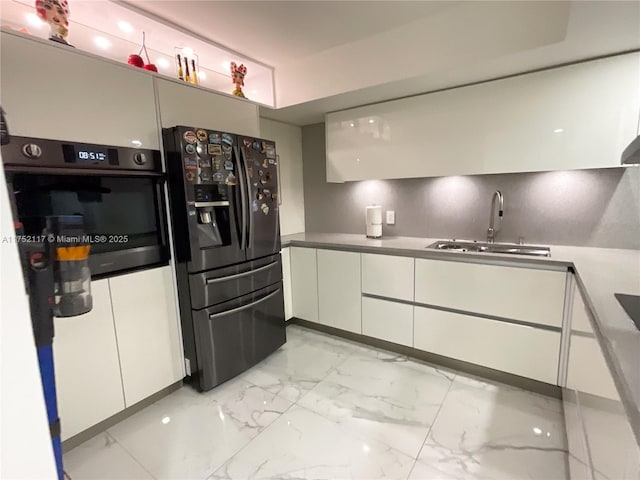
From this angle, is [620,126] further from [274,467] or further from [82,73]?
[82,73]

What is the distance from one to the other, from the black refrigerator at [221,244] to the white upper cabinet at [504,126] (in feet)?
3.01

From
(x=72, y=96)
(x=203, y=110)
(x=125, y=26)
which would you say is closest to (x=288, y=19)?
(x=203, y=110)

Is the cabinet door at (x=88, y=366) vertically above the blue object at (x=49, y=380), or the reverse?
the blue object at (x=49, y=380)

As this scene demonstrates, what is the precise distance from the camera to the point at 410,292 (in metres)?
2.32

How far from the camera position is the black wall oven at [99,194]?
4.55ft

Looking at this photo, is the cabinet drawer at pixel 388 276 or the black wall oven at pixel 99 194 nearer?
the black wall oven at pixel 99 194

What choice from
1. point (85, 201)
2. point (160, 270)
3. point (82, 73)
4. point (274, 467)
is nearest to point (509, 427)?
point (274, 467)

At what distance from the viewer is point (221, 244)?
2070mm

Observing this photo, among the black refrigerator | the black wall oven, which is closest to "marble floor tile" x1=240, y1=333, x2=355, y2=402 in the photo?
the black refrigerator

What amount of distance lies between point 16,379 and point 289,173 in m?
Result: 2.96

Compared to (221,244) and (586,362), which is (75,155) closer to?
(221,244)

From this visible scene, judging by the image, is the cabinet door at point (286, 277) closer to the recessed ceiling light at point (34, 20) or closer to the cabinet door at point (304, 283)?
the cabinet door at point (304, 283)

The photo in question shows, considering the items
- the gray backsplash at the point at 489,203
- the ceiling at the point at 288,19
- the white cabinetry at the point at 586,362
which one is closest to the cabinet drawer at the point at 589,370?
the white cabinetry at the point at 586,362

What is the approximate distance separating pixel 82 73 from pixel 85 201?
0.65 meters
